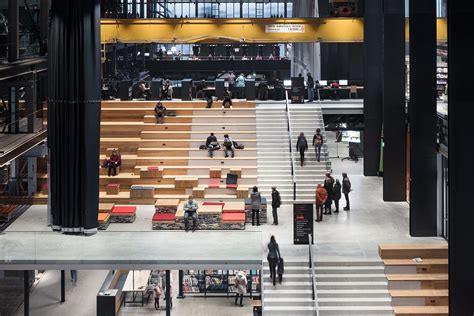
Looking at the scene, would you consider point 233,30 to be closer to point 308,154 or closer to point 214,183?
point 308,154

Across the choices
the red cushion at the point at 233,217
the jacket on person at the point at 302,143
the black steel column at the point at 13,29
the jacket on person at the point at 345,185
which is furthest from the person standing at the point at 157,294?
the black steel column at the point at 13,29

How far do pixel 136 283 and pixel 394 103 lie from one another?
39.5 feet

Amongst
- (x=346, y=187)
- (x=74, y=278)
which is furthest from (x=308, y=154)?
(x=74, y=278)

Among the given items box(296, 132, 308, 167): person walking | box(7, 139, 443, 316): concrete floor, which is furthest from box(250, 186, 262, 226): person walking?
box(296, 132, 308, 167): person walking

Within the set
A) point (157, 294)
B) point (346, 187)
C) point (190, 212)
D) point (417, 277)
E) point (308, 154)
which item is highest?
point (308, 154)

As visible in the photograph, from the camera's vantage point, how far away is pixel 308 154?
1388 inches

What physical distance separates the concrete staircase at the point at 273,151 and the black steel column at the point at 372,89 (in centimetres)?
349

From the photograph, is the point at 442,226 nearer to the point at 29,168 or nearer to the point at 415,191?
the point at 415,191

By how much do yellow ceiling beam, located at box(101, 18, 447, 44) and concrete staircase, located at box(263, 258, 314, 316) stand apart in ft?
66.7

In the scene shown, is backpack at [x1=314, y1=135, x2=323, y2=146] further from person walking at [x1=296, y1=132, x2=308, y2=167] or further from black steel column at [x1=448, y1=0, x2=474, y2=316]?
black steel column at [x1=448, y1=0, x2=474, y2=316]

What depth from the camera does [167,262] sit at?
79.9ft

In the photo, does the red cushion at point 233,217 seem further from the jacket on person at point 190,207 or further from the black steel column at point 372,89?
the black steel column at point 372,89

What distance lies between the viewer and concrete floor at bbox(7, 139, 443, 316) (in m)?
26.6

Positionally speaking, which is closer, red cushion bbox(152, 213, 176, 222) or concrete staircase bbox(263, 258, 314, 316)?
concrete staircase bbox(263, 258, 314, 316)
